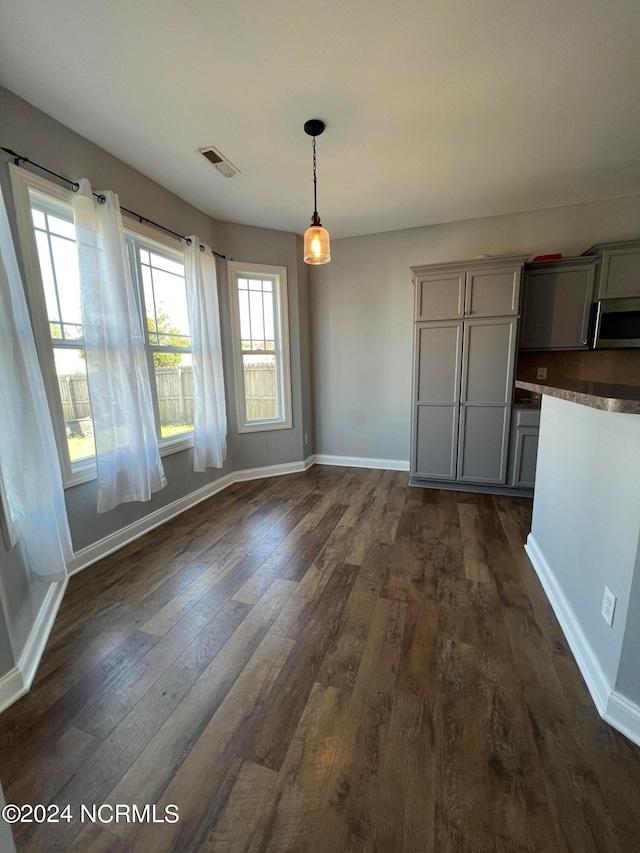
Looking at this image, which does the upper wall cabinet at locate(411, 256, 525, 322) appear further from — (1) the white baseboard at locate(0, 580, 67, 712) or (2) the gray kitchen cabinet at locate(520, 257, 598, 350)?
(1) the white baseboard at locate(0, 580, 67, 712)

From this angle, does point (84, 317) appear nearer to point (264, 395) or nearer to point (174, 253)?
point (174, 253)

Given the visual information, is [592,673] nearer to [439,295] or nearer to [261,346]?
[439,295]

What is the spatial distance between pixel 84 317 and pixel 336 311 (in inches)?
110

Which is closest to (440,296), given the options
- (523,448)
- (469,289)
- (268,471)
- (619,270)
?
(469,289)

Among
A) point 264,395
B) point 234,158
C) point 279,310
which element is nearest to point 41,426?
point 234,158

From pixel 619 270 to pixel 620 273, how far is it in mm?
28

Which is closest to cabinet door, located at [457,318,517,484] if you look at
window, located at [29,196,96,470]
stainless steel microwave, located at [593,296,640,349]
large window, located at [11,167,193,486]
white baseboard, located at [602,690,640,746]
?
stainless steel microwave, located at [593,296,640,349]

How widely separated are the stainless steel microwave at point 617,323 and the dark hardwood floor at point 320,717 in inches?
83.9

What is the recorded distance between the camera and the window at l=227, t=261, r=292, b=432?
3738 millimetres

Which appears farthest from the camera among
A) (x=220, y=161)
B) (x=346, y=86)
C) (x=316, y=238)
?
(x=220, y=161)

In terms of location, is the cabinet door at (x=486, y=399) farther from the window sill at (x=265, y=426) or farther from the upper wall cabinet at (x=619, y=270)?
the window sill at (x=265, y=426)

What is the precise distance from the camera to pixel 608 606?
1.29 meters

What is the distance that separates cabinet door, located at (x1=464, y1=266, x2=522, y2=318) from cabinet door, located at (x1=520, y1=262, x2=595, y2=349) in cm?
30

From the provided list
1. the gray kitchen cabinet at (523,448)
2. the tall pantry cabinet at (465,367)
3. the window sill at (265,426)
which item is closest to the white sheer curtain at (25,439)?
the window sill at (265,426)
